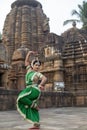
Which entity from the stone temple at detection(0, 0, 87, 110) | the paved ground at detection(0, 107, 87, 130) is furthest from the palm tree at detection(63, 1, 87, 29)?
the paved ground at detection(0, 107, 87, 130)

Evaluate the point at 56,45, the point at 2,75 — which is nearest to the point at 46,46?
the point at 56,45

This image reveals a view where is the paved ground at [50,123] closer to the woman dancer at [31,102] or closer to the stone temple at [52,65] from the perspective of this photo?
the woman dancer at [31,102]

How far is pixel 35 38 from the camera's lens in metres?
39.4

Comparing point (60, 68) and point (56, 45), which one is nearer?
point (60, 68)

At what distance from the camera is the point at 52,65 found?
2428 centimetres

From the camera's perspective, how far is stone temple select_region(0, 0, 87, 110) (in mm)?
17062

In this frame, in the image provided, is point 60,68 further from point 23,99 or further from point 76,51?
point 23,99

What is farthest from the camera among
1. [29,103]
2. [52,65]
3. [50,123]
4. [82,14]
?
[82,14]

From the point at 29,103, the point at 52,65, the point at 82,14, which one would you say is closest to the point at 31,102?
the point at 29,103

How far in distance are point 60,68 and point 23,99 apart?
1838cm

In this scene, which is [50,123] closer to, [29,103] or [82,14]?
[29,103]

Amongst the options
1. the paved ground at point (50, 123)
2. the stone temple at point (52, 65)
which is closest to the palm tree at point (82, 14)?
the stone temple at point (52, 65)

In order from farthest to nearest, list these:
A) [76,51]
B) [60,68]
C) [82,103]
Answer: [76,51]
[60,68]
[82,103]

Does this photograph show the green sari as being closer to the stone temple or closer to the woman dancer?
the woman dancer
